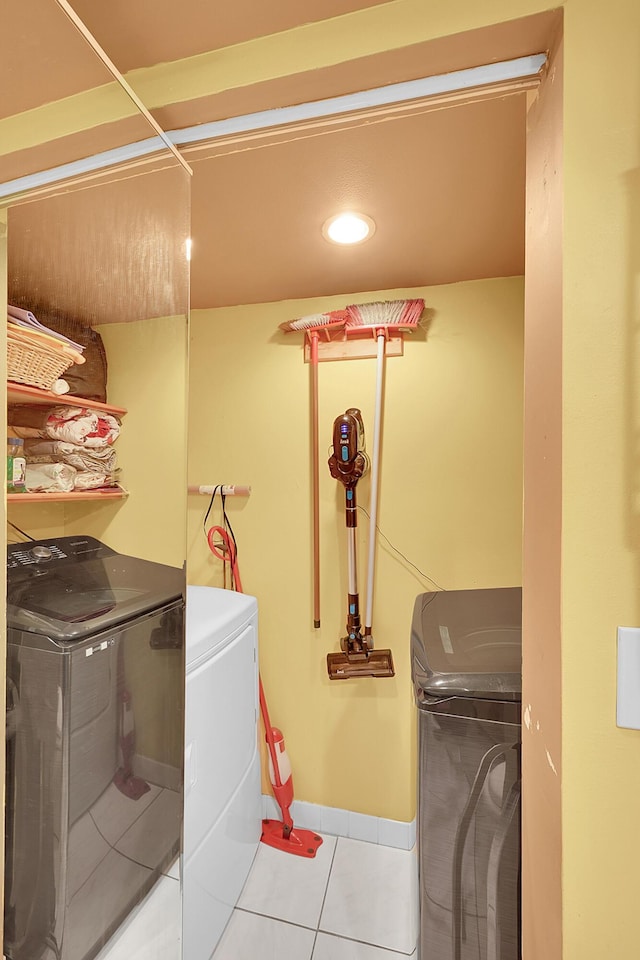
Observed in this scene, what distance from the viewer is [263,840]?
1.78 m

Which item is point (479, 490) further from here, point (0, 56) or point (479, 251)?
point (0, 56)

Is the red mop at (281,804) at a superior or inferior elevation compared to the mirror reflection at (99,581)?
inferior

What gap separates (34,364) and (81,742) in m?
0.65

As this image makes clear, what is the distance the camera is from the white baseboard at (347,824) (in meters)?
1.76

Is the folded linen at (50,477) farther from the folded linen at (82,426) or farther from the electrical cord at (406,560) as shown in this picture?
the electrical cord at (406,560)

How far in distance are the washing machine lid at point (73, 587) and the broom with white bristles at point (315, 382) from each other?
37.5 inches

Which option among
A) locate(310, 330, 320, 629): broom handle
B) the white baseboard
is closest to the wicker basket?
locate(310, 330, 320, 629): broom handle

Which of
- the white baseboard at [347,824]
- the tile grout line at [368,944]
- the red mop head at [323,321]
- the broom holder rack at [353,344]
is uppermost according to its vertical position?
the red mop head at [323,321]

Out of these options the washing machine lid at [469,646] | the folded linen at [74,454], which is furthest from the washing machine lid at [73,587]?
the washing machine lid at [469,646]

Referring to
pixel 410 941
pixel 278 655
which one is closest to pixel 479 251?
pixel 278 655

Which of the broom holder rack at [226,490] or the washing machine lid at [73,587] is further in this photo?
the broom holder rack at [226,490]

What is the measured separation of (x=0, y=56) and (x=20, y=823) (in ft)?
3.81

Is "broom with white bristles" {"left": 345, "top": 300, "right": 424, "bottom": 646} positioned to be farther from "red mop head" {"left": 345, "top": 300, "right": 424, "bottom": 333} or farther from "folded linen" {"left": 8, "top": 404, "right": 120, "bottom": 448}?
"folded linen" {"left": 8, "top": 404, "right": 120, "bottom": 448}

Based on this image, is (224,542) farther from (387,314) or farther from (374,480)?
(387,314)
